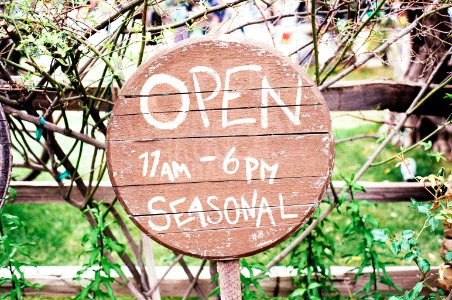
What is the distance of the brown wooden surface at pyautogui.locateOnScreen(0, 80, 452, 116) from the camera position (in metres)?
2.75

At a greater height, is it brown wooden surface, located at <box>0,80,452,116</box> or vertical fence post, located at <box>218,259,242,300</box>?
brown wooden surface, located at <box>0,80,452,116</box>

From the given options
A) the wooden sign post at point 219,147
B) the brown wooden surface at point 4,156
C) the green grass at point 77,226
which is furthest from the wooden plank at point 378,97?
the brown wooden surface at point 4,156

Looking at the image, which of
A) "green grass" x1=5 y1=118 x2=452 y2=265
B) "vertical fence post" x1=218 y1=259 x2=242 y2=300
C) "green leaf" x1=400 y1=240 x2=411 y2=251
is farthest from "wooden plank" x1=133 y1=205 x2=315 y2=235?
"green grass" x1=5 y1=118 x2=452 y2=265

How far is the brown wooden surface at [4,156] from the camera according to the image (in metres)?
1.73

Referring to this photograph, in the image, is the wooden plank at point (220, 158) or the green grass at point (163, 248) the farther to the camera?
the green grass at point (163, 248)

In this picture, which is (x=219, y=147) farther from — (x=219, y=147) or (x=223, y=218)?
(x=223, y=218)

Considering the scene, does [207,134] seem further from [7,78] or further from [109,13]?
[7,78]

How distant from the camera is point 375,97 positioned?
278cm

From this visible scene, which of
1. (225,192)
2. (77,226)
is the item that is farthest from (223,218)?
(77,226)

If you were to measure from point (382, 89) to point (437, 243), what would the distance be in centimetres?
163

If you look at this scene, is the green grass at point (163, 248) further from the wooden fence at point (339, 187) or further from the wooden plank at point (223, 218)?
the wooden plank at point (223, 218)

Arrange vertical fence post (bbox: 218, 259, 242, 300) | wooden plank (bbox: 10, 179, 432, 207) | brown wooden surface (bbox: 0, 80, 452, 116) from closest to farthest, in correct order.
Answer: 1. vertical fence post (bbox: 218, 259, 242, 300)
2. brown wooden surface (bbox: 0, 80, 452, 116)
3. wooden plank (bbox: 10, 179, 432, 207)

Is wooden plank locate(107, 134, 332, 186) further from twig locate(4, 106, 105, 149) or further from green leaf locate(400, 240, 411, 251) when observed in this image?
twig locate(4, 106, 105, 149)

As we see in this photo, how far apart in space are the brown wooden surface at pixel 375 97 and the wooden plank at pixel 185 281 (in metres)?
0.83
